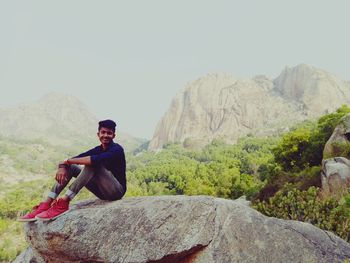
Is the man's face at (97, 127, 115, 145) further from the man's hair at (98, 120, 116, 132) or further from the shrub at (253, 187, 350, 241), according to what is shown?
the shrub at (253, 187, 350, 241)

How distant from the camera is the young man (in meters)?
7.35

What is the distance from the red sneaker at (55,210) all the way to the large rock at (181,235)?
153mm

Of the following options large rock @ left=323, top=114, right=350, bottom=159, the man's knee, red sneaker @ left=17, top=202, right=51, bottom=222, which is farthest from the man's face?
large rock @ left=323, top=114, right=350, bottom=159

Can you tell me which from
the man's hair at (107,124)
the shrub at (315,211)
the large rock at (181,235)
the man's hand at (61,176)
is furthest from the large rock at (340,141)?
the man's hand at (61,176)

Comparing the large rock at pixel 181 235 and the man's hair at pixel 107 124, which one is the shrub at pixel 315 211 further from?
the man's hair at pixel 107 124

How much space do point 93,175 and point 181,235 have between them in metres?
2.17

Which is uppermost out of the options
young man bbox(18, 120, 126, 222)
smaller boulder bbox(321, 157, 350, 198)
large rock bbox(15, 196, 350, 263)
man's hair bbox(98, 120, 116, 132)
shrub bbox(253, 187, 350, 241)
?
man's hair bbox(98, 120, 116, 132)

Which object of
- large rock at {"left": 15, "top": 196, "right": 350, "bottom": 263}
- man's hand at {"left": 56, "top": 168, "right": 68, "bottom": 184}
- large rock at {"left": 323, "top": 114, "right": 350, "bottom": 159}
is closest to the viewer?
large rock at {"left": 15, "top": 196, "right": 350, "bottom": 263}

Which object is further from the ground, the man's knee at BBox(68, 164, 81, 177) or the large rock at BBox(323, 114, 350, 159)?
the man's knee at BBox(68, 164, 81, 177)

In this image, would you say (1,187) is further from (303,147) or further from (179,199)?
(179,199)

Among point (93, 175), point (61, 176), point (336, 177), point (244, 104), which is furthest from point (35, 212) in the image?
point (244, 104)

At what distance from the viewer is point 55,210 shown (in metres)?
7.57

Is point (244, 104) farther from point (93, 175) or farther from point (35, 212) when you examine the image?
point (35, 212)

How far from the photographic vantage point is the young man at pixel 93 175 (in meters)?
7.35
